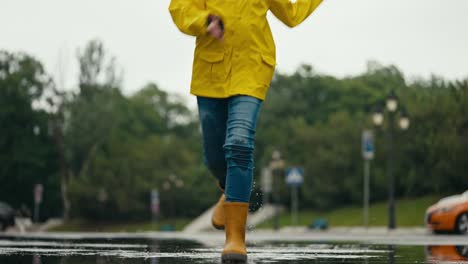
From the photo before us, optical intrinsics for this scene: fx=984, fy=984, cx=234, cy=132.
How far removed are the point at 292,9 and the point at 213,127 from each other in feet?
3.30

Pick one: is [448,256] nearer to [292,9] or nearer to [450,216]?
[292,9]

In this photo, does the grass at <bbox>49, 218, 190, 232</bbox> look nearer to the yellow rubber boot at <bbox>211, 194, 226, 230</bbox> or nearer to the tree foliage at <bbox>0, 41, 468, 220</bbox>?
the tree foliage at <bbox>0, 41, 468, 220</bbox>

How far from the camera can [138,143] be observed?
8638 centimetres

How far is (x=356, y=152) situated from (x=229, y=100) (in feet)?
205

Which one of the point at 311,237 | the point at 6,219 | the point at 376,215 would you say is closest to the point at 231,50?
the point at 311,237

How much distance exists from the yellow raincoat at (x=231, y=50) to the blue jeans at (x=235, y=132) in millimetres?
78

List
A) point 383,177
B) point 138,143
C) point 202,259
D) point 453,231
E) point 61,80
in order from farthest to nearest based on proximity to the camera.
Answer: point 138,143, point 61,80, point 383,177, point 453,231, point 202,259

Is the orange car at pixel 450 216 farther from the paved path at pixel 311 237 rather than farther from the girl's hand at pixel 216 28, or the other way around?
the girl's hand at pixel 216 28

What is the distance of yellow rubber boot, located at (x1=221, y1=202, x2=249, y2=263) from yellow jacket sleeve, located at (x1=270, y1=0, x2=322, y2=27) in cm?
137

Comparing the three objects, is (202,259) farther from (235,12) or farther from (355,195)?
(355,195)

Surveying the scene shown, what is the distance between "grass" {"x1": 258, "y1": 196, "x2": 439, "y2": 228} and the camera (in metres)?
52.7

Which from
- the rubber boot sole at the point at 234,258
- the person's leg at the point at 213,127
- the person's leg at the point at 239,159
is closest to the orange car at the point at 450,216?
the person's leg at the point at 213,127

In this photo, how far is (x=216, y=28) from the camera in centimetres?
617

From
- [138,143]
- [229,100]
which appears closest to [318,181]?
[138,143]
